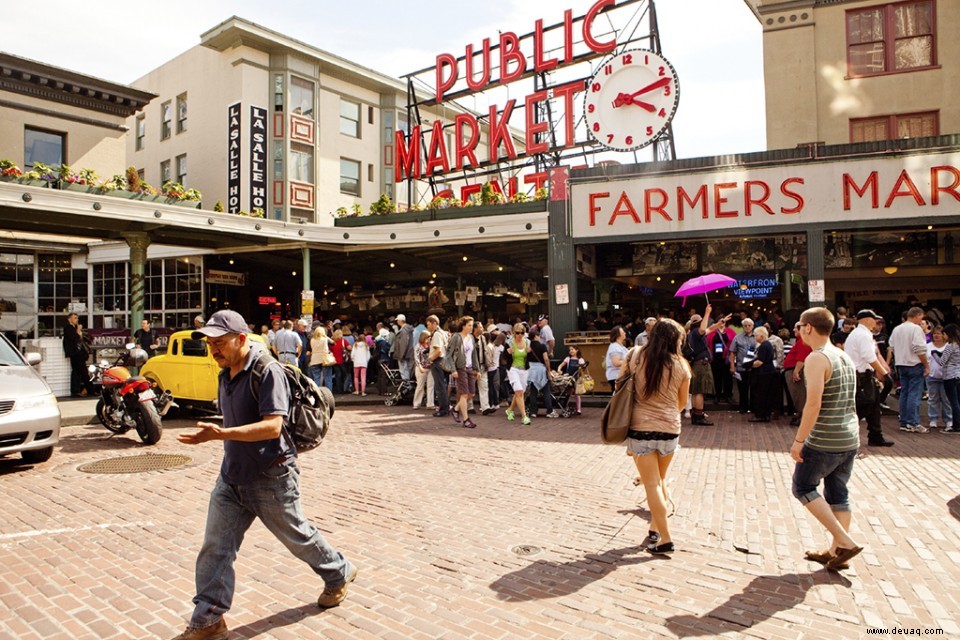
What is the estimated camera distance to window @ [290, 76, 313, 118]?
28156 mm

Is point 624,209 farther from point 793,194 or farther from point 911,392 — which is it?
point 911,392

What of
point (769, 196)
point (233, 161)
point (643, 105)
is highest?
point (233, 161)

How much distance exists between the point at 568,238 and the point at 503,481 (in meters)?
10.7

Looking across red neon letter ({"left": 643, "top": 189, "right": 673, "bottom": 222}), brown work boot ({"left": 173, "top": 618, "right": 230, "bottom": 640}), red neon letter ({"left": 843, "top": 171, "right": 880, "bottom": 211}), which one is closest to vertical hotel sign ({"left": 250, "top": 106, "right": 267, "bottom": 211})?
red neon letter ({"left": 643, "top": 189, "right": 673, "bottom": 222})

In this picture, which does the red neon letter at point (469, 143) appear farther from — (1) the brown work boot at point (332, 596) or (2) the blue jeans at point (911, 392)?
(1) the brown work boot at point (332, 596)

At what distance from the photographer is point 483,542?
516cm

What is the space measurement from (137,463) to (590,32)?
2079 cm

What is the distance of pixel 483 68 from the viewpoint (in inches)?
967

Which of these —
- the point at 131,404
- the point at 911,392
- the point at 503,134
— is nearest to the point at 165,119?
the point at 503,134

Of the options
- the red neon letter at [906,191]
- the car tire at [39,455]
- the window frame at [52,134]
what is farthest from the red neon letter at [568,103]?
the car tire at [39,455]

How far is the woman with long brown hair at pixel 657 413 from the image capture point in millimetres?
4844

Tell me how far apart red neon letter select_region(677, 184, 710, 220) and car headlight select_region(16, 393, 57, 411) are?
45.7 ft

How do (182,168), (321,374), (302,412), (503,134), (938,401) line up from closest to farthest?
(302,412)
(938,401)
(321,374)
(503,134)
(182,168)

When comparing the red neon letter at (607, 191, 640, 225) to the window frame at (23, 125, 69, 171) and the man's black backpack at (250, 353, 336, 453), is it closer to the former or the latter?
the man's black backpack at (250, 353, 336, 453)
